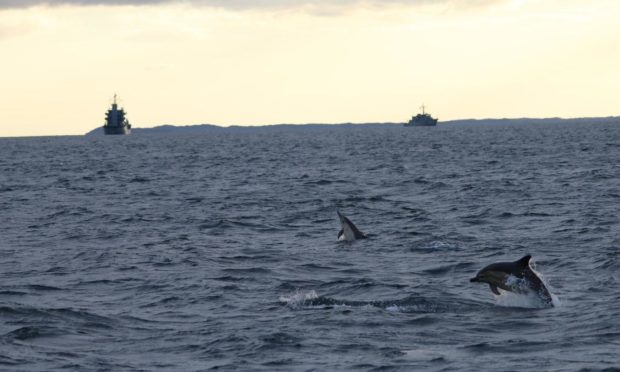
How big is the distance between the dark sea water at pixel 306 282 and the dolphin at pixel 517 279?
9.0 inches

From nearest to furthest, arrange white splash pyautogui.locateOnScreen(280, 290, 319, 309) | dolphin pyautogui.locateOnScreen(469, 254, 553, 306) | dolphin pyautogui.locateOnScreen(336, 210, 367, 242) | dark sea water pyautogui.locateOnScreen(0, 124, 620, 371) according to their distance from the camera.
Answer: dark sea water pyautogui.locateOnScreen(0, 124, 620, 371), dolphin pyautogui.locateOnScreen(469, 254, 553, 306), white splash pyautogui.locateOnScreen(280, 290, 319, 309), dolphin pyautogui.locateOnScreen(336, 210, 367, 242)

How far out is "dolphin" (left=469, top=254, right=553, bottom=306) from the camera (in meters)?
18.2

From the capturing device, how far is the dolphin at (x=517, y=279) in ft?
59.7

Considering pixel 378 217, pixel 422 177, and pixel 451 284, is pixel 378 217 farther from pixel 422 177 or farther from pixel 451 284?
pixel 422 177

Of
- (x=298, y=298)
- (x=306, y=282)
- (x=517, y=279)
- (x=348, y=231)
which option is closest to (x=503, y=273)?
(x=517, y=279)

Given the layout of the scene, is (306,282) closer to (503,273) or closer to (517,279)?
(503,273)

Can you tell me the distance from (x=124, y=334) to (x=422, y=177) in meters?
41.1

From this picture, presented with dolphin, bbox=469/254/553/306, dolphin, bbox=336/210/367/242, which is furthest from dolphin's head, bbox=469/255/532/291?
dolphin, bbox=336/210/367/242

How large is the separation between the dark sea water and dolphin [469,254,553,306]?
0.75 feet

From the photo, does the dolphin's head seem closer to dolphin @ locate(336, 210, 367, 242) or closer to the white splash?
the white splash

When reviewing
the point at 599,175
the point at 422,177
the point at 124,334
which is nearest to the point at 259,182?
the point at 422,177

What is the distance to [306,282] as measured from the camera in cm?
2123

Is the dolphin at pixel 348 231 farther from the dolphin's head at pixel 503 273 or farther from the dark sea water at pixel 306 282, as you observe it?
the dolphin's head at pixel 503 273

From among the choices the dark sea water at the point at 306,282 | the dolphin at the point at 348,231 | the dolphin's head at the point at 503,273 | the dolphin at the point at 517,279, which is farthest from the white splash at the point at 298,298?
the dolphin at the point at 348,231
